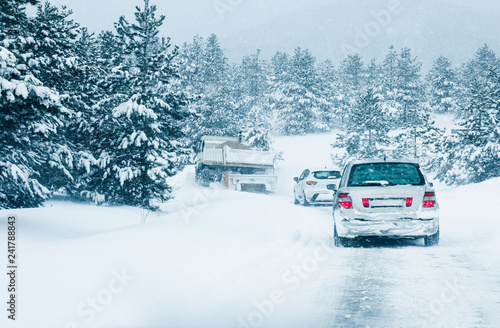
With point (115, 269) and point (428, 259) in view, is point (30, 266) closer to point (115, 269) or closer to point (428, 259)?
point (115, 269)

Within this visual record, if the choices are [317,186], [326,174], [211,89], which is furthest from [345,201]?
[211,89]

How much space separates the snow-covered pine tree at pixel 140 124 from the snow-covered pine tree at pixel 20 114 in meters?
2.49

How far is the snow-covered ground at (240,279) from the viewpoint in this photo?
5016 mm

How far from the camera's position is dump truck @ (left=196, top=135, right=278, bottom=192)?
96.2 feet

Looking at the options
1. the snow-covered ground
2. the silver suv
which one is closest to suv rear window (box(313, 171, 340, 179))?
the snow-covered ground

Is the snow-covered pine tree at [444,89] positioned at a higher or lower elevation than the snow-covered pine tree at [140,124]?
higher

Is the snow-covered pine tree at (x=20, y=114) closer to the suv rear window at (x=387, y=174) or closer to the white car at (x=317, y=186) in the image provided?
the suv rear window at (x=387, y=174)

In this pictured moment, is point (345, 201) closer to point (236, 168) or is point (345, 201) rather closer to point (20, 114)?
point (20, 114)

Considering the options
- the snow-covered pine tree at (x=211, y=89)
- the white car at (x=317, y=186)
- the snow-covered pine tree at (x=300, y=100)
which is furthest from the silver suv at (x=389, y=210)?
the snow-covered pine tree at (x=300, y=100)

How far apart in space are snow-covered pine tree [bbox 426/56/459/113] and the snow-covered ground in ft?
287

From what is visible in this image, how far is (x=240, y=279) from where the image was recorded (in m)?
6.88

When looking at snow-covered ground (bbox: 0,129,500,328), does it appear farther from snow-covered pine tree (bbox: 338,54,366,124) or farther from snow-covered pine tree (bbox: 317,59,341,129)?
snow-covered pine tree (bbox: 338,54,366,124)

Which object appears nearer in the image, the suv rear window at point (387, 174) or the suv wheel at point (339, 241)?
the suv rear window at point (387, 174)

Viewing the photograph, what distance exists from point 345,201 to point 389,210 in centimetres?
86
